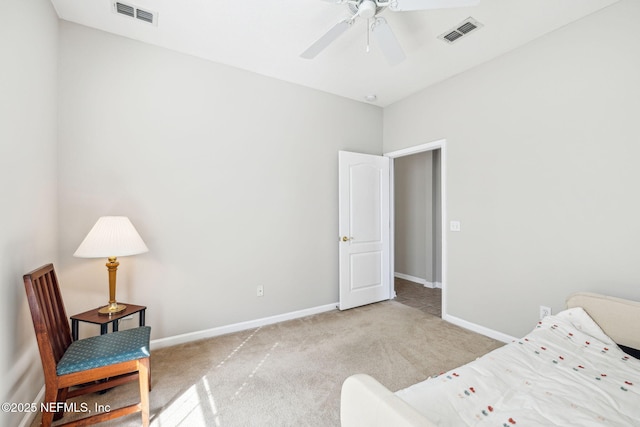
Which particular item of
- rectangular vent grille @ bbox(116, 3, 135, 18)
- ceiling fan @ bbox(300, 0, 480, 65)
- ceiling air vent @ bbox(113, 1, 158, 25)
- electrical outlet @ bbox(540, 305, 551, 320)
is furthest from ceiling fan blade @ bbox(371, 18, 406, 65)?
electrical outlet @ bbox(540, 305, 551, 320)

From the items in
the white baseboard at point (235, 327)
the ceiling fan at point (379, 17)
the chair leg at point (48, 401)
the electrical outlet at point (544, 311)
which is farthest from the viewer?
the white baseboard at point (235, 327)

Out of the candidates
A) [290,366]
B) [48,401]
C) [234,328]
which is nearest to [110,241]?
[48,401]

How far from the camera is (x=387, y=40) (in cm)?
201

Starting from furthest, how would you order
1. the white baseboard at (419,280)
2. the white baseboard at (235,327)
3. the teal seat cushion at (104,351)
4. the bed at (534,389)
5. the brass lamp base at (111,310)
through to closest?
the white baseboard at (419,280)
the white baseboard at (235,327)
the brass lamp base at (111,310)
the teal seat cushion at (104,351)
the bed at (534,389)

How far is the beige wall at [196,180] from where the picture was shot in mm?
2346

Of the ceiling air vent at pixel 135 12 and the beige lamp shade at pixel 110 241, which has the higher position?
the ceiling air vent at pixel 135 12

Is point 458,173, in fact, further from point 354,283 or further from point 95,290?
point 95,290

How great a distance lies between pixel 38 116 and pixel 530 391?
3268mm

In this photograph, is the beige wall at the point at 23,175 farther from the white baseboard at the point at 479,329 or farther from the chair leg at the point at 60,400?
the white baseboard at the point at 479,329

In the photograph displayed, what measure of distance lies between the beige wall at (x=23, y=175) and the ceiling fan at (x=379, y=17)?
1.78 meters

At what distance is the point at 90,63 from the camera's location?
2361 mm

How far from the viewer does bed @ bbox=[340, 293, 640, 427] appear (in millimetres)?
1030

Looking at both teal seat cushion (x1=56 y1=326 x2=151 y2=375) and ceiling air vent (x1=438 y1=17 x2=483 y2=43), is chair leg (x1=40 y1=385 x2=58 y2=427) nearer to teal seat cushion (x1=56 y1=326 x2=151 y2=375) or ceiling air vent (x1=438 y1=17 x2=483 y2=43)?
teal seat cushion (x1=56 y1=326 x2=151 y2=375)

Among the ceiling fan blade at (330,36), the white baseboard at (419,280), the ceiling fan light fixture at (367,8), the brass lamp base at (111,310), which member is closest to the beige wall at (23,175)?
the brass lamp base at (111,310)
